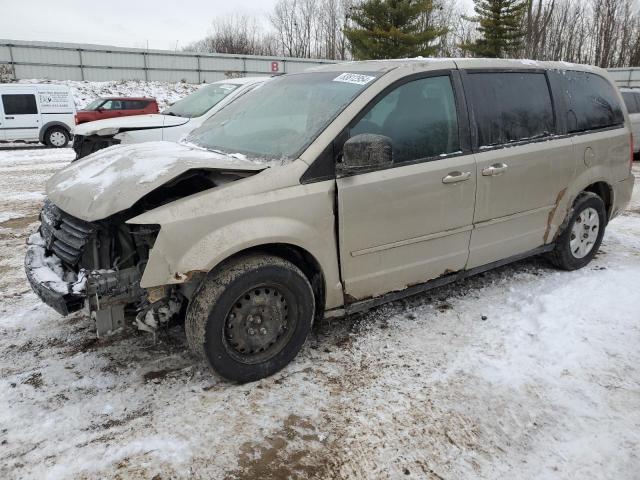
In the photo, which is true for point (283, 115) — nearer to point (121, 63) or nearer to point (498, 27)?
point (121, 63)

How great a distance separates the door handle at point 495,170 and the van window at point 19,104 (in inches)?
689

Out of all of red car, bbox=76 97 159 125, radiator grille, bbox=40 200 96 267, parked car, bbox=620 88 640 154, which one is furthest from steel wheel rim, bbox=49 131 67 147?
parked car, bbox=620 88 640 154

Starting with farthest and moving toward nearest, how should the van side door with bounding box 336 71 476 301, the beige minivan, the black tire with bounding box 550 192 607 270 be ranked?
the black tire with bounding box 550 192 607 270
the van side door with bounding box 336 71 476 301
the beige minivan

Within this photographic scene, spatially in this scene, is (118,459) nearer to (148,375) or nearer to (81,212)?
(148,375)

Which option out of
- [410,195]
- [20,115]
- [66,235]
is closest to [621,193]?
[410,195]

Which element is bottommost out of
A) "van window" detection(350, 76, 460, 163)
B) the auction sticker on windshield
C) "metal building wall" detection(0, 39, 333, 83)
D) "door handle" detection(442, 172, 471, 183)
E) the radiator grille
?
the radiator grille

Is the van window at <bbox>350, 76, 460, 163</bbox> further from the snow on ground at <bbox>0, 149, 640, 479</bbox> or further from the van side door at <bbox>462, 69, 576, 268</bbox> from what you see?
the snow on ground at <bbox>0, 149, 640, 479</bbox>

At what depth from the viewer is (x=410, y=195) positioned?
3.37 meters

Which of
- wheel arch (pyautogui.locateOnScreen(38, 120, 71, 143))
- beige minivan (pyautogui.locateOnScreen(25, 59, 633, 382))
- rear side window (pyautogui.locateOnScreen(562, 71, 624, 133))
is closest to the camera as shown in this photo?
beige minivan (pyautogui.locateOnScreen(25, 59, 633, 382))

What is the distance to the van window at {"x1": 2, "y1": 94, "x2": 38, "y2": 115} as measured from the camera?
16.7m

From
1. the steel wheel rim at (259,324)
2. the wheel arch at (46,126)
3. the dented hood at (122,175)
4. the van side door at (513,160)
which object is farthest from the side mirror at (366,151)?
the wheel arch at (46,126)

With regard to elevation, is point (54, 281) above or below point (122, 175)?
below

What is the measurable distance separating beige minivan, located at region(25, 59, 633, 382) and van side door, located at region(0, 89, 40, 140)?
52.0ft

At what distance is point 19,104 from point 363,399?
1815 cm
